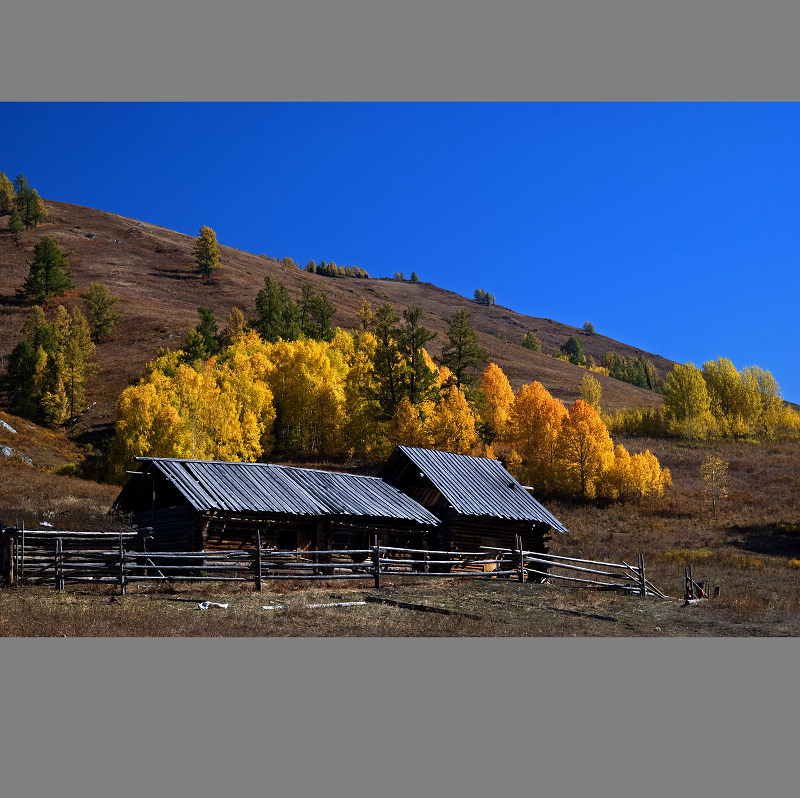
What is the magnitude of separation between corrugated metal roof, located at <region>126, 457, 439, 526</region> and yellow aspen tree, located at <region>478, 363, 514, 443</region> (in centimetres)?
3469

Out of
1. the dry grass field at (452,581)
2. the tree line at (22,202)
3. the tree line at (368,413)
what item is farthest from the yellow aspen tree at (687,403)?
the tree line at (22,202)

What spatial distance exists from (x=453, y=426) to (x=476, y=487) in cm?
2605

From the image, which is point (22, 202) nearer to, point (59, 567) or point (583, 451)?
point (583, 451)

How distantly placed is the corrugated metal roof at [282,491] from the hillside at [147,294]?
156 feet

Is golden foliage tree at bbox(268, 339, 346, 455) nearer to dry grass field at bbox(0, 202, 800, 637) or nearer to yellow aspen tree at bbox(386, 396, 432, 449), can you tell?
yellow aspen tree at bbox(386, 396, 432, 449)

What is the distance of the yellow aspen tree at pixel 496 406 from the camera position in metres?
71.5

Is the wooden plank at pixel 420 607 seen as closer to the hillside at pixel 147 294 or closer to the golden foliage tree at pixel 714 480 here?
A: the golden foliage tree at pixel 714 480

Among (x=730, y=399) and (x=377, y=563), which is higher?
(x=730, y=399)

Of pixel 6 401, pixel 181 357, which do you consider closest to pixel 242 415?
pixel 181 357

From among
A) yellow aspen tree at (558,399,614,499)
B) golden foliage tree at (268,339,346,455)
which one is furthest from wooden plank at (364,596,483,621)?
golden foliage tree at (268,339,346,455)

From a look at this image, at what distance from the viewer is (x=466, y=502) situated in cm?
3762

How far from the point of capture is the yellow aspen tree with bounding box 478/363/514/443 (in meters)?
71.5

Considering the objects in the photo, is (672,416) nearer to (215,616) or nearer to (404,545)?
(404,545)

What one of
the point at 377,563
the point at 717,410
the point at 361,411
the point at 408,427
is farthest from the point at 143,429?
the point at 717,410
